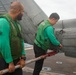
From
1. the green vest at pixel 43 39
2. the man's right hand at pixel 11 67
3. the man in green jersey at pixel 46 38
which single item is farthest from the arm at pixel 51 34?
the man's right hand at pixel 11 67

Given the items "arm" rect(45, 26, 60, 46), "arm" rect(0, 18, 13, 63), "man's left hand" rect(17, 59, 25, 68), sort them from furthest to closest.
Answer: "arm" rect(45, 26, 60, 46) → "man's left hand" rect(17, 59, 25, 68) → "arm" rect(0, 18, 13, 63)

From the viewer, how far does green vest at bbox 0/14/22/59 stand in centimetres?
386

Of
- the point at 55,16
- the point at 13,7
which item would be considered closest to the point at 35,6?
the point at 55,16

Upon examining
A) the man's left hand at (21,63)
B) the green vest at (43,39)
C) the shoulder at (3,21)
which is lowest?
the man's left hand at (21,63)

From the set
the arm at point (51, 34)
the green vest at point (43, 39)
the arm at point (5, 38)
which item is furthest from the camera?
the green vest at point (43, 39)

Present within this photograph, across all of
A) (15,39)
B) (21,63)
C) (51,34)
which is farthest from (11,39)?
(51,34)

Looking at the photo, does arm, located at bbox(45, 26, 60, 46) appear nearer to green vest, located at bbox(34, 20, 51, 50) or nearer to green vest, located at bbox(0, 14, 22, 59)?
green vest, located at bbox(34, 20, 51, 50)

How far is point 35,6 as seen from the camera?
299 inches

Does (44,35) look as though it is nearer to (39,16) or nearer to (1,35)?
(39,16)

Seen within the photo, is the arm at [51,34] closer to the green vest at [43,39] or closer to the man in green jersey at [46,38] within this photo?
the man in green jersey at [46,38]

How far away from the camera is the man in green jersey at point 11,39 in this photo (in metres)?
3.74

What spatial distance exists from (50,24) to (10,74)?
2001 millimetres

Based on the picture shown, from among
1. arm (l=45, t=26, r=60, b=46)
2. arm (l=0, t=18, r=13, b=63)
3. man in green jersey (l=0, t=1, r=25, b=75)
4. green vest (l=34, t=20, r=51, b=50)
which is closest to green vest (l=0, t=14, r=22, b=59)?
man in green jersey (l=0, t=1, r=25, b=75)

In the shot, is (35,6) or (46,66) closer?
(35,6)
